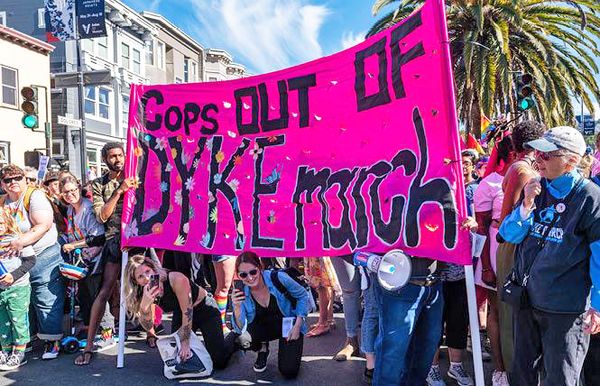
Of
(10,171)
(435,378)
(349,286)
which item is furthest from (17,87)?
(435,378)

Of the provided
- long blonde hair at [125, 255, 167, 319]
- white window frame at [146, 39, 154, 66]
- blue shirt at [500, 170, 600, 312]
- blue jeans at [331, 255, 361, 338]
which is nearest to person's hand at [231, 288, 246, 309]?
long blonde hair at [125, 255, 167, 319]

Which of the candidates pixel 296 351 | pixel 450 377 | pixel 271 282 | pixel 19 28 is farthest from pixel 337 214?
pixel 19 28

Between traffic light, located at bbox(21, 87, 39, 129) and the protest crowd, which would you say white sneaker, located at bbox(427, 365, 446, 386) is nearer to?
the protest crowd

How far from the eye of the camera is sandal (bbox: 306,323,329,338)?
496cm

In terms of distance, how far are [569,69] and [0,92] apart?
19852mm

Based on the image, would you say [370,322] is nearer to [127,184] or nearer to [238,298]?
[238,298]

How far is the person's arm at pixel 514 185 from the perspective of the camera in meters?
3.06

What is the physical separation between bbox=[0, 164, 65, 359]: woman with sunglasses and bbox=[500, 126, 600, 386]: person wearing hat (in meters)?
4.05

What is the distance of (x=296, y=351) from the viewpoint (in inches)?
156

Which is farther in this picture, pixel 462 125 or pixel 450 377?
pixel 462 125

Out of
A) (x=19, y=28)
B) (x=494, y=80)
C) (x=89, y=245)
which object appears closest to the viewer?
(x=89, y=245)

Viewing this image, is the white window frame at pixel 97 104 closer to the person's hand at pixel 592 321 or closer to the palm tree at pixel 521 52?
the palm tree at pixel 521 52

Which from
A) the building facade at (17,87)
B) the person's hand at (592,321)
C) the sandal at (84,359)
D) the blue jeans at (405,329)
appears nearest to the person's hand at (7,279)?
the sandal at (84,359)

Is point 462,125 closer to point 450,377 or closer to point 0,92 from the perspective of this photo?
point 450,377
